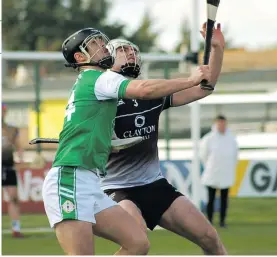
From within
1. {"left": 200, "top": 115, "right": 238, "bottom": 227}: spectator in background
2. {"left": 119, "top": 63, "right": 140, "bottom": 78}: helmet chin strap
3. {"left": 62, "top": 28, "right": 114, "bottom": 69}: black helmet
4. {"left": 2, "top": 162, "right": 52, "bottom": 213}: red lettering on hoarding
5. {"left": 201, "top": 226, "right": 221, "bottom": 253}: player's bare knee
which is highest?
{"left": 62, "top": 28, "right": 114, "bottom": 69}: black helmet

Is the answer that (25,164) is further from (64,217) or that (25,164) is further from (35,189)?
(64,217)

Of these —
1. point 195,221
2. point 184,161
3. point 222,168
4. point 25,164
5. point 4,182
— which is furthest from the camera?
point 25,164

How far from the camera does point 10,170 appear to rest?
15367 millimetres

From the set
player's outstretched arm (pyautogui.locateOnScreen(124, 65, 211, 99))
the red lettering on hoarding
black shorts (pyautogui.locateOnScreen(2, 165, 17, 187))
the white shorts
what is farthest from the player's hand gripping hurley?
the red lettering on hoarding

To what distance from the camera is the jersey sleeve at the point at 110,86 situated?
277 inches

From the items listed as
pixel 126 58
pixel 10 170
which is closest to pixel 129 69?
pixel 126 58

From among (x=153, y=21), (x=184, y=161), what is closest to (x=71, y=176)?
(x=184, y=161)

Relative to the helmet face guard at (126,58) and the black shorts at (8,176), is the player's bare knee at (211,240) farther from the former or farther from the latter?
the black shorts at (8,176)

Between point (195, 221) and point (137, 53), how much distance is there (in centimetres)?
148

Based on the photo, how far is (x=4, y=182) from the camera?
15375 mm

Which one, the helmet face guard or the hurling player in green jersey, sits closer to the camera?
the hurling player in green jersey

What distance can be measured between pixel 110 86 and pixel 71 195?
2.63 ft

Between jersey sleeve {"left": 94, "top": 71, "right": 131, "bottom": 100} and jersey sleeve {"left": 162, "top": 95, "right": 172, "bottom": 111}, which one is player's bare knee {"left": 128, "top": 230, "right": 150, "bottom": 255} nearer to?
jersey sleeve {"left": 94, "top": 71, "right": 131, "bottom": 100}

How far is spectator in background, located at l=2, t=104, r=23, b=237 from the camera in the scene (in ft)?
A: 49.4
